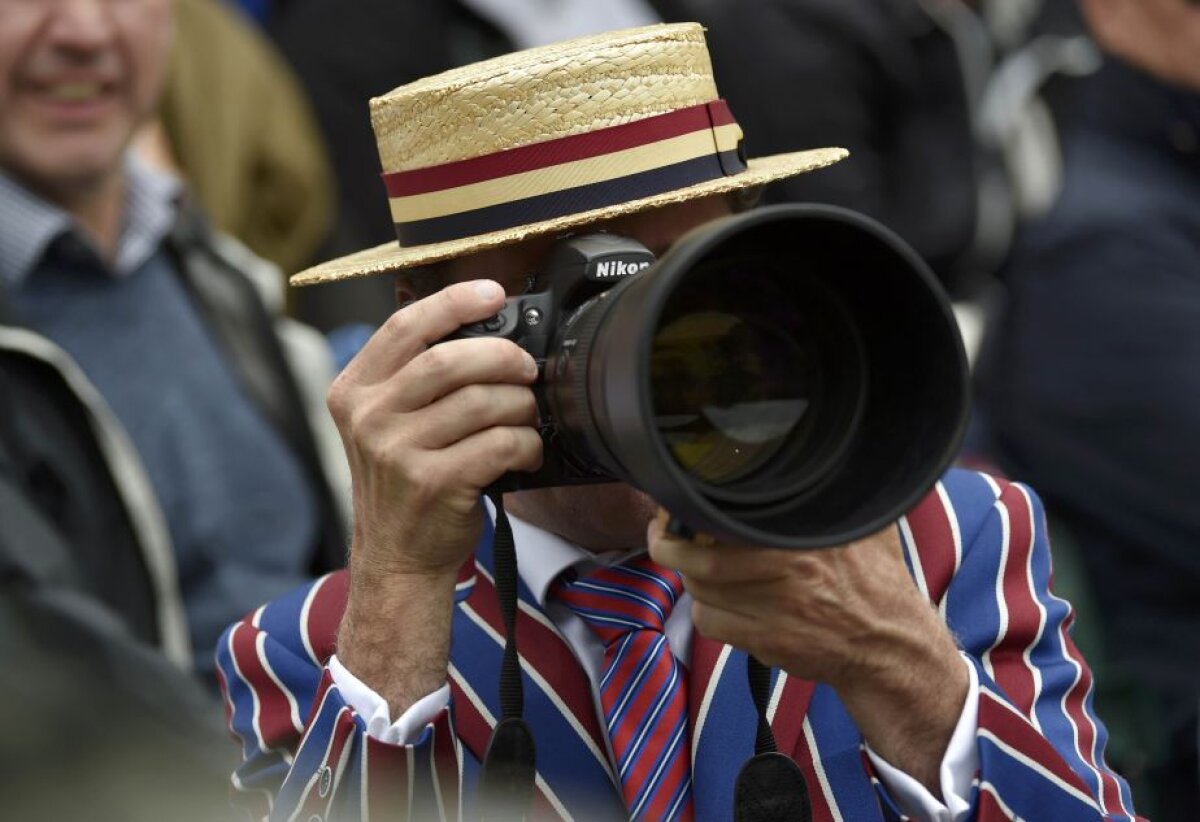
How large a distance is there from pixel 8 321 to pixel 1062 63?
2718 mm

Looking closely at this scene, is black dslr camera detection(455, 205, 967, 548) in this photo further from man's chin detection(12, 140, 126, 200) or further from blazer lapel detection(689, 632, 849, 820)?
man's chin detection(12, 140, 126, 200)

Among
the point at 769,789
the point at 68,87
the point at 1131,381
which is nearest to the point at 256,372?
the point at 68,87

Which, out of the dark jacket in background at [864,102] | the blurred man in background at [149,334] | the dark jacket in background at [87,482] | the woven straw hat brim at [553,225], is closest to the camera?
the woven straw hat brim at [553,225]

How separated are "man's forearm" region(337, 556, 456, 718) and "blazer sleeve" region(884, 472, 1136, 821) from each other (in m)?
0.41

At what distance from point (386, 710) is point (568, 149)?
51cm

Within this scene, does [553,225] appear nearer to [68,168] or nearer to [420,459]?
[420,459]

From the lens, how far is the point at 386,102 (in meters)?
1.80

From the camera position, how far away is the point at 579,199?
1.68m

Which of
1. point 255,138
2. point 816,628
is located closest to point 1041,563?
point 816,628

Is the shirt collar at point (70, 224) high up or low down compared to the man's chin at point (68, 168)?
down

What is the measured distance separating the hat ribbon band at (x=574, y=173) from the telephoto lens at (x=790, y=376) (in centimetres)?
22

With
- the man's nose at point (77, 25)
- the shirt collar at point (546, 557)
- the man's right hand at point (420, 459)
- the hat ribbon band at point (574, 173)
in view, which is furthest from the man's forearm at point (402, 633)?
the man's nose at point (77, 25)

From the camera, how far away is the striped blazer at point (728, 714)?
5.14 ft

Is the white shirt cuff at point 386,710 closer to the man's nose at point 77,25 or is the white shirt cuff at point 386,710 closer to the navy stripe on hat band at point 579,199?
the navy stripe on hat band at point 579,199
